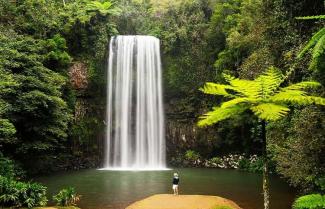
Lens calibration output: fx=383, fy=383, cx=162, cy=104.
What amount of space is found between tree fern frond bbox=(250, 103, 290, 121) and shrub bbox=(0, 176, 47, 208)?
32.0 ft

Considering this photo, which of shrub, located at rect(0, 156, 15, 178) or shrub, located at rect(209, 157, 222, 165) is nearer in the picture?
shrub, located at rect(0, 156, 15, 178)

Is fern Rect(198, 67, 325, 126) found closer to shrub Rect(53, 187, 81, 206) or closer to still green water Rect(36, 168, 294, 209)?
still green water Rect(36, 168, 294, 209)

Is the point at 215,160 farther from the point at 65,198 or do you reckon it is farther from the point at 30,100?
the point at 65,198

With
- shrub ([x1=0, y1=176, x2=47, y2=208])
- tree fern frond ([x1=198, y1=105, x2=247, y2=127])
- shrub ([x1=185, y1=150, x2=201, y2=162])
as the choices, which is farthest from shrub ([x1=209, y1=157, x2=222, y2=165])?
tree fern frond ([x1=198, y1=105, x2=247, y2=127])

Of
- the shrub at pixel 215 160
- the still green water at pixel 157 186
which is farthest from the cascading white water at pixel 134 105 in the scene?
the still green water at pixel 157 186

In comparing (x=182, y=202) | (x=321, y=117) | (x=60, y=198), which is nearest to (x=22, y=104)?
(x=60, y=198)

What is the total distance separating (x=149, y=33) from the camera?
32.2 meters

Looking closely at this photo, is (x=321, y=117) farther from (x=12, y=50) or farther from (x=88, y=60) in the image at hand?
(x=88, y=60)

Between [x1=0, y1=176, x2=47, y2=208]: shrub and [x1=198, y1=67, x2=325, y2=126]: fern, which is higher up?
[x1=198, y1=67, x2=325, y2=126]: fern

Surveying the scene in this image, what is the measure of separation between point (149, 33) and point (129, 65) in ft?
11.8

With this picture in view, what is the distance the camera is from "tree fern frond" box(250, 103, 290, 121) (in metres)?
4.99

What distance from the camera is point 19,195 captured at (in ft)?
41.3

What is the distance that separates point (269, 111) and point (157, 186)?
46.8ft

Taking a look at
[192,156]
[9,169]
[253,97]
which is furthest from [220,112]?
[192,156]
